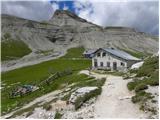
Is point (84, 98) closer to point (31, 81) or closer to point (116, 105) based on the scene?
point (116, 105)

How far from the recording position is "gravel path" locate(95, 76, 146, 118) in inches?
1098

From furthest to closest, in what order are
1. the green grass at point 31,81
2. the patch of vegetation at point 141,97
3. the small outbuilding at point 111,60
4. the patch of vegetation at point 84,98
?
the small outbuilding at point 111,60 → the green grass at point 31,81 → the patch of vegetation at point 84,98 → the patch of vegetation at point 141,97

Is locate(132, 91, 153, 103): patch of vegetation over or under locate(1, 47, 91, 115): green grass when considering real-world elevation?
over

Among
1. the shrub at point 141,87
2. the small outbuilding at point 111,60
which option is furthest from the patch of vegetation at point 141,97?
the small outbuilding at point 111,60

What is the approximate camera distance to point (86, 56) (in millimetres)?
195000

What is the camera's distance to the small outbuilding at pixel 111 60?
79312 millimetres

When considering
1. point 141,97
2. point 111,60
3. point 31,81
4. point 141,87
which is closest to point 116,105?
point 141,97

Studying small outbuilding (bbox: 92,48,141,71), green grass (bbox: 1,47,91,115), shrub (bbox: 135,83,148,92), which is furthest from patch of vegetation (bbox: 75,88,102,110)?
small outbuilding (bbox: 92,48,141,71)

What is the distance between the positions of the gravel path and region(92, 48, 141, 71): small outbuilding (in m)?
41.5

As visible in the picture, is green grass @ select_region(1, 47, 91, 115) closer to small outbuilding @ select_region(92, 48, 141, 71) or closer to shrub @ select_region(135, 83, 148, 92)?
small outbuilding @ select_region(92, 48, 141, 71)

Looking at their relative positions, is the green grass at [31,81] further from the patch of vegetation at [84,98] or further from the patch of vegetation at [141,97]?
the patch of vegetation at [141,97]

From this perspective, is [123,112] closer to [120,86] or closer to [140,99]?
[140,99]

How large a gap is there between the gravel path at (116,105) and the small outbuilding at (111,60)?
41.5m

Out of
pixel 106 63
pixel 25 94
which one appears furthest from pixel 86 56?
pixel 25 94
